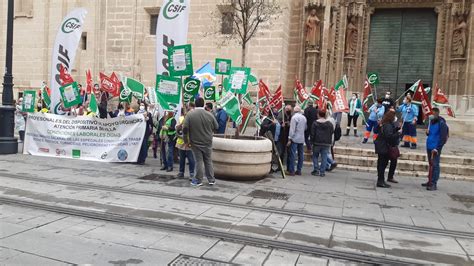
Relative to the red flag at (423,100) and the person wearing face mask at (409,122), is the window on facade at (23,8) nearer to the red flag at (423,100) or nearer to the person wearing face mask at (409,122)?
the person wearing face mask at (409,122)

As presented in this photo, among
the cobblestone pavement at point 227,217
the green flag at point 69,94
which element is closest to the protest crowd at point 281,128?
the green flag at point 69,94

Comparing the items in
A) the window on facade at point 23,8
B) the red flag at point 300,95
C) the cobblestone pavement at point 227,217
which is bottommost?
the cobblestone pavement at point 227,217

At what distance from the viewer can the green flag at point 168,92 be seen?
11.0 meters

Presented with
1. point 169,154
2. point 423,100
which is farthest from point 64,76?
point 423,100

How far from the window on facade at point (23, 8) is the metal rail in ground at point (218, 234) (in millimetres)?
22246

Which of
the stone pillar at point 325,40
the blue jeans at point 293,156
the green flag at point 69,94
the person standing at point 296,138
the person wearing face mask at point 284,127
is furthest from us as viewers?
the stone pillar at point 325,40

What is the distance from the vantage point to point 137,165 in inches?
464

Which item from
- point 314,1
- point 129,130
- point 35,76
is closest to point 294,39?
→ point 314,1

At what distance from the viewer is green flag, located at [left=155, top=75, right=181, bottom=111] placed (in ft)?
36.1

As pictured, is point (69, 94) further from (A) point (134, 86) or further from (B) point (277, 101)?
(B) point (277, 101)

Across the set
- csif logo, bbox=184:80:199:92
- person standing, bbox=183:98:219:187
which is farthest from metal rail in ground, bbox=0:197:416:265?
csif logo, bbox=184:80:199:92

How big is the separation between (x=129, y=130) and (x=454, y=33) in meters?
16.8

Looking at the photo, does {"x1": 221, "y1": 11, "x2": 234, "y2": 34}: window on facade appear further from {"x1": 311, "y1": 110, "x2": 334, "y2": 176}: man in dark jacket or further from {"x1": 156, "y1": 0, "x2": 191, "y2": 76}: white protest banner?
→ {"x1": 311, "y1": 110, "x2": 334, "y2": 176}: man in dark jacket

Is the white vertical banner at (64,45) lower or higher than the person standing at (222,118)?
higher
